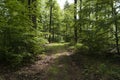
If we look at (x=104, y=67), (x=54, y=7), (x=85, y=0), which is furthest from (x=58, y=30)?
(x=104, y=67)

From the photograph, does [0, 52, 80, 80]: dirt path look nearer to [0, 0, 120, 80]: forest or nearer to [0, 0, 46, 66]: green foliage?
[0, 0, 120, 80]: forest

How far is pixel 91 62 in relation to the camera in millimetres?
10695

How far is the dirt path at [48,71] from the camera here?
878cm

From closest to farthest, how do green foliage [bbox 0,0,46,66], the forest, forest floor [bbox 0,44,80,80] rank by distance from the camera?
1. forest floor [bbox 0,44,80,80]
2. the forest
3. green foliage [bbox 0,0,46,66]

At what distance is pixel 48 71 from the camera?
9.58 m

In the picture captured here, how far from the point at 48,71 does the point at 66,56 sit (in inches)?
114

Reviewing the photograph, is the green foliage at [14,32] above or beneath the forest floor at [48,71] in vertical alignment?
above

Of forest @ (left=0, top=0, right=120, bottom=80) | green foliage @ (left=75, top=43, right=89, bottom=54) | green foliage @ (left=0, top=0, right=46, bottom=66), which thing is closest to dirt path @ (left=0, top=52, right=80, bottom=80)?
forest @ (left=0, top=0, right=120, bottom=80)

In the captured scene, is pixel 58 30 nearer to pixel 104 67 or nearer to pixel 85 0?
pixel 85 0

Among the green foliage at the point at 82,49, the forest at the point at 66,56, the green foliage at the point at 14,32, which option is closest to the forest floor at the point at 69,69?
the forest at the point at 66,56

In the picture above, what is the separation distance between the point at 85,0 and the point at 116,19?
9.29 feet

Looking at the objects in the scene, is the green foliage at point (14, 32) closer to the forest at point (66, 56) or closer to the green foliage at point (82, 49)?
the forest at point (66, 56)

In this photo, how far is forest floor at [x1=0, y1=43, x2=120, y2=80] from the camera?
8788 mm

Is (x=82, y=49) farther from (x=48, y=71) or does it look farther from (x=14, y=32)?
(x=14, y=32)
